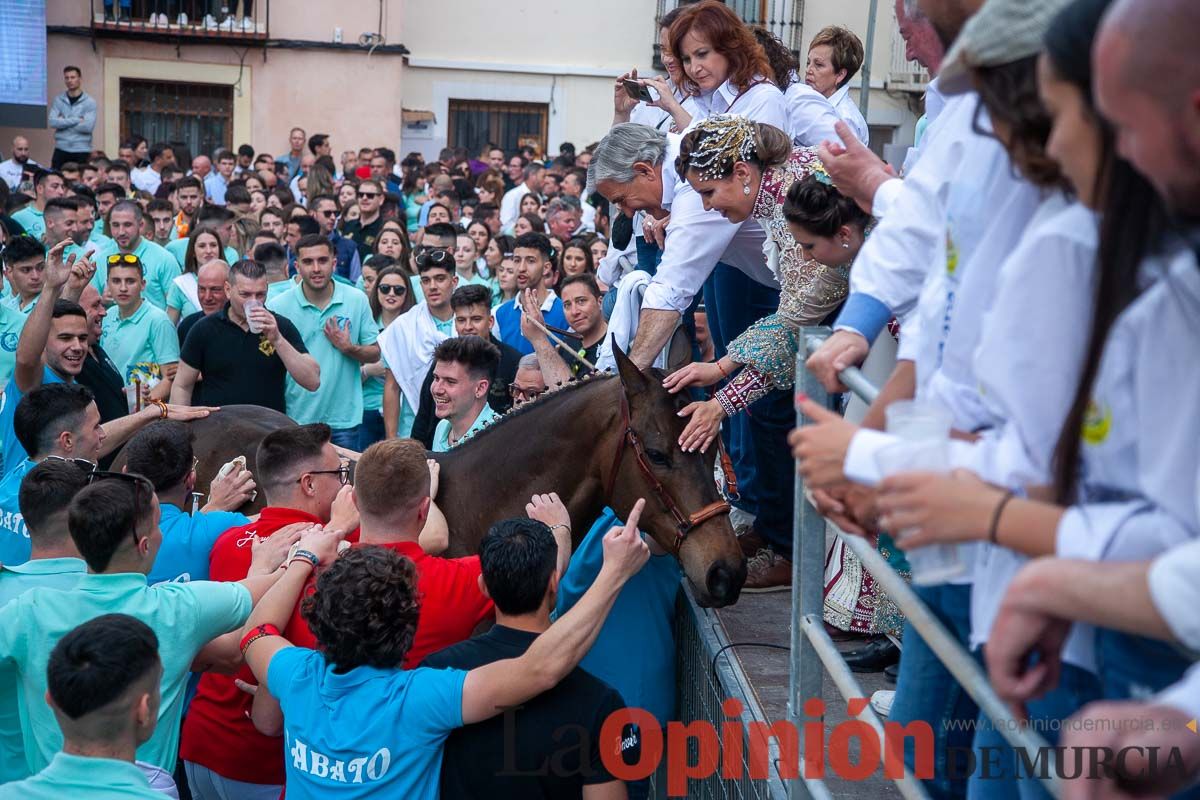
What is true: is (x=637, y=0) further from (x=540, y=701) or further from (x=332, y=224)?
(x=540, y=701)

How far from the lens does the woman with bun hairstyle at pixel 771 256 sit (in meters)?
4.32

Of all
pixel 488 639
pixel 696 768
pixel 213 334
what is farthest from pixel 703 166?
pixel 213 334

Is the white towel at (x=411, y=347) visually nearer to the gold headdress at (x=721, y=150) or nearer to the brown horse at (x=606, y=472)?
the brown horse at (x=606, y=472)

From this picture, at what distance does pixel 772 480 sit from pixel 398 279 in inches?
177

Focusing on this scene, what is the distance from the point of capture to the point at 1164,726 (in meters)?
1.39

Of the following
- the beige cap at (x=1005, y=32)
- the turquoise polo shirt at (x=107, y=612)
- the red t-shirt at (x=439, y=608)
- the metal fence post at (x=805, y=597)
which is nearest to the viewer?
the beige cap at (x=1005, y=32)

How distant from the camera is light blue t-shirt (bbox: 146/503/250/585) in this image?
4.59 metres

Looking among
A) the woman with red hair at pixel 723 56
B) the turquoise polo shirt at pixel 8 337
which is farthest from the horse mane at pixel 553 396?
the turquoise polo shirt at pixel 8 337

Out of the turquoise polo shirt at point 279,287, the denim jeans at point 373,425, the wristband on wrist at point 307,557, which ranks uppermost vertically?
the turquoise polo shirt at point 279,287

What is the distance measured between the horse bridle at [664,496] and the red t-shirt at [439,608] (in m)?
0.74

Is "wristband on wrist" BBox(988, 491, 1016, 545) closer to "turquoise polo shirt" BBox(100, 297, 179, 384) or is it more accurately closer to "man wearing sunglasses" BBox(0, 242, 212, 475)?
"man wearing sunglasses" BBox(0, 242, 212, 475)

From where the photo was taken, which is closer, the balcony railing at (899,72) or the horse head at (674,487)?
the horse head at (674,487)

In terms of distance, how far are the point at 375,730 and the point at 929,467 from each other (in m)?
2.05

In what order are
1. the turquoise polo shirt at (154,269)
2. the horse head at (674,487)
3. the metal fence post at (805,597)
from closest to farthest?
1. the metal fence post at (805,597)
2. the horse head at (674,487)
3. the turquoise polo shirt at (154,269)
